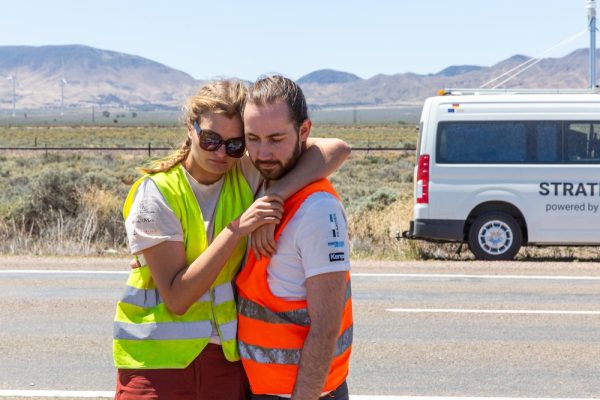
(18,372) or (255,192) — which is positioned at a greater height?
(255,192)

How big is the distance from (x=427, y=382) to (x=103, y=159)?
36211 mm

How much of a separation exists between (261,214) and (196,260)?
0.25 meters

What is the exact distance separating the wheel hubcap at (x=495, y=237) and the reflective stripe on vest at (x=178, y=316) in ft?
32.2

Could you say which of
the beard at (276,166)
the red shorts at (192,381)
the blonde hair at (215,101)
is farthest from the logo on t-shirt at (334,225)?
the red shorts at (192,381)

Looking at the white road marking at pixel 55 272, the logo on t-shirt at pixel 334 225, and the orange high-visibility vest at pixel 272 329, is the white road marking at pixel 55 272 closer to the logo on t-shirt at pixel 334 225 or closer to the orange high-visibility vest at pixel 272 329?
the orange high-visibility vest at pixel 272 329

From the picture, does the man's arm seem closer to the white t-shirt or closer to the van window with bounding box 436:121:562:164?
the white t-shirt

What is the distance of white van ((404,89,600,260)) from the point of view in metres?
12.1

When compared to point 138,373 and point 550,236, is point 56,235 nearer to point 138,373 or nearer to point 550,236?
point 550,236

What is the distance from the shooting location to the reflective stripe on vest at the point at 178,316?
8.93 ft

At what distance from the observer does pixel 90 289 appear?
1011 centimetres

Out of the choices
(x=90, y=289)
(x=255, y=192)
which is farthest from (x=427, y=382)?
(x=90, y=289)

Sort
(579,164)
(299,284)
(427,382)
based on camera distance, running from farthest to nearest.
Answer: (579,164) → (427,382) → (299,284)

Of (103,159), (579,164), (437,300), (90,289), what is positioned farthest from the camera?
(103,159)

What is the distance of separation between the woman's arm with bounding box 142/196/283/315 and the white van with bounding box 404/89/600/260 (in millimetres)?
9697
